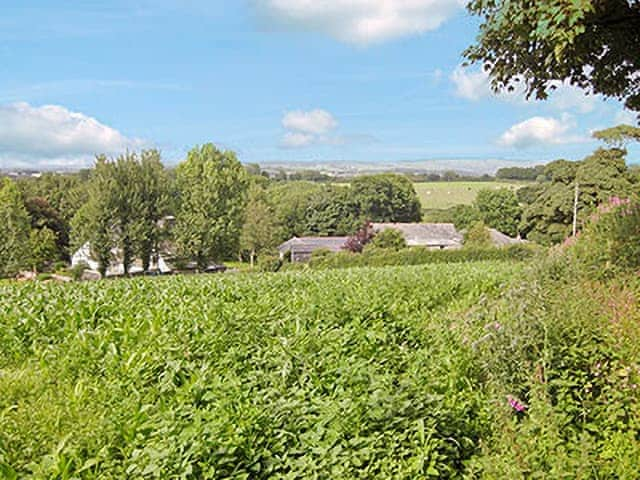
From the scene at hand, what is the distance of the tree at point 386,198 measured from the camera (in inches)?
2867

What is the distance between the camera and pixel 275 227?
4841cm

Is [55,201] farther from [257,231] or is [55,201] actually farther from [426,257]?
[426,257]

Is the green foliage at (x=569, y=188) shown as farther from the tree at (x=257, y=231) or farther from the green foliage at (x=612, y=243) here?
the green foliage at (x=612, y=243)

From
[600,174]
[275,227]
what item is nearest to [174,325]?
[600,174]

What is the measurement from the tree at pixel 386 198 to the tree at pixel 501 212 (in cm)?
1315

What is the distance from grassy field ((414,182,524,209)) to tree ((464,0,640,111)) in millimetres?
75013

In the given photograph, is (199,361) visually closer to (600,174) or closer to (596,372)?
(596,372)

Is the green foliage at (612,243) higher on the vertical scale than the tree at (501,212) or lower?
higher

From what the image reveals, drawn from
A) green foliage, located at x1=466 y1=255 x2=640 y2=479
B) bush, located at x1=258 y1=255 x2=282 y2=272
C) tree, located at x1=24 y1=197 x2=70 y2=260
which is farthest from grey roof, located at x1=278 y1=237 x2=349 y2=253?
green foliage, located at x1=466 y1=255 x2=640 y2=479

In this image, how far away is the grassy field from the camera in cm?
8384

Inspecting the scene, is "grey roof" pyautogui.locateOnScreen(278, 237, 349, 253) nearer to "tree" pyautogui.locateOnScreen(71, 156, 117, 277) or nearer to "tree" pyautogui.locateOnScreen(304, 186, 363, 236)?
"tree" pyautogui.locateOnScreen(304, 186, 363, 236)

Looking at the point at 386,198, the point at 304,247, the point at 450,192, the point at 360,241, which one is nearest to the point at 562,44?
the point at 360,241

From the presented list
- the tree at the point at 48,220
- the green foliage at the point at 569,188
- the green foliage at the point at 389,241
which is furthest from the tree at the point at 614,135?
the tree at the point at 48,220

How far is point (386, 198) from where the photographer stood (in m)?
75.6
